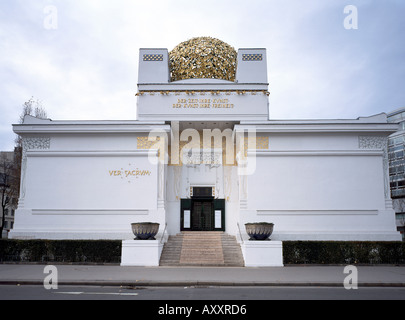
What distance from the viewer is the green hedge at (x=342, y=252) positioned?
16453mm

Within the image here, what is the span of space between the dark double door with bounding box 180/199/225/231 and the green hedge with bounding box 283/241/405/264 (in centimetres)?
575

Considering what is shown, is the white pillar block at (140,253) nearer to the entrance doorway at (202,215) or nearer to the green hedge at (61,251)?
the green hedge at (61,251)

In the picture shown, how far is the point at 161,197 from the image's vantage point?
65.6 ft

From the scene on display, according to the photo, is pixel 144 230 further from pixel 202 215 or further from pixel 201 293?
pixel 201 293

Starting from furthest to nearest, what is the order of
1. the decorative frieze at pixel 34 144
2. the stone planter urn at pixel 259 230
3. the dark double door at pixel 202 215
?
the dark double door at pixel 202 215, the decorative frieze at pixel 34 144, the stone planter urn at pixel 259 230

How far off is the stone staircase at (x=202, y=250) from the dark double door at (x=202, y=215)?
0.78 metres

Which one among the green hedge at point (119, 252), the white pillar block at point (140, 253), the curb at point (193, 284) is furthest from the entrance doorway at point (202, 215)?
the curb at point (193, 284)

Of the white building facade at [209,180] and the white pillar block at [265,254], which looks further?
the white building facade at [209,180]

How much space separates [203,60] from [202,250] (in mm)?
11430

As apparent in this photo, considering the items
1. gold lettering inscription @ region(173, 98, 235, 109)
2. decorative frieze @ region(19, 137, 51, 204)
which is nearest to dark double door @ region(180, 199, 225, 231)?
gold lettering inscription @ region(173, 98, 235, 109)

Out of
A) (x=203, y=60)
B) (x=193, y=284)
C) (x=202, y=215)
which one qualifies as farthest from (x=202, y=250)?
(x=203, y=60)

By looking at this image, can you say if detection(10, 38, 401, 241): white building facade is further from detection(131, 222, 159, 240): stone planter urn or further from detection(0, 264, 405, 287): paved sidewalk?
detection(0, 264, 405, 287): paved sidewalk

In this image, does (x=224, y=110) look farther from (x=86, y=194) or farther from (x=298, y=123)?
(x=86, y=194)

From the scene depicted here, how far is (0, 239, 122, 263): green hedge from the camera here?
16672 millimetres
